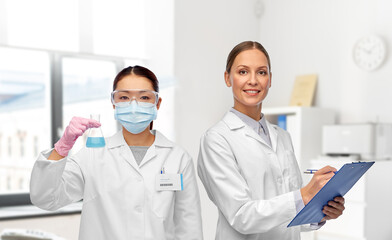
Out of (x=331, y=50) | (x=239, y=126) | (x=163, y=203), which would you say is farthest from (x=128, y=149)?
(x=331, y=50)

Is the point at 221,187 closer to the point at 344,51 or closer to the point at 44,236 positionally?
the point at 44,236

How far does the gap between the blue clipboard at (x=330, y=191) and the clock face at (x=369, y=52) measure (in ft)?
8.09

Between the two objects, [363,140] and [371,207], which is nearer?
[371,207]

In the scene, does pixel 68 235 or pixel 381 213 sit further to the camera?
pixel 68 235

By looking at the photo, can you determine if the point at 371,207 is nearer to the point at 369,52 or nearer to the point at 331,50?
the point at 369,52

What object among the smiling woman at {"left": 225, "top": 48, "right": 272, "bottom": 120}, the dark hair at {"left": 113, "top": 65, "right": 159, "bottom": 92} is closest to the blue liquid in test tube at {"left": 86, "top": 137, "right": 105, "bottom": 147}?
the dark hair at {"left": 113, "top": 65, "right": 159, "bottom": 92}

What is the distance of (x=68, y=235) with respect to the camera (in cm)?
343

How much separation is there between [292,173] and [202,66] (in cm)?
270

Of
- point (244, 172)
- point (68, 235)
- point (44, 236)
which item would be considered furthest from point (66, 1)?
point (244, 172)

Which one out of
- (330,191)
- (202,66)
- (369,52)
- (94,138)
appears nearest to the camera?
(330,191)

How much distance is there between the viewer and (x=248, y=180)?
4.72 feet

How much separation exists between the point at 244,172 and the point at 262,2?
11.5ft

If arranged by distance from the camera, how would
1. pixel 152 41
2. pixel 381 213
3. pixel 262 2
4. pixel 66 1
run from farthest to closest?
pixel 262 2 → pixel 152 41 → pixel 66 1 → pixel 381 213

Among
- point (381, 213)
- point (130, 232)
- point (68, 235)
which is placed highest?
point (130, 232)
